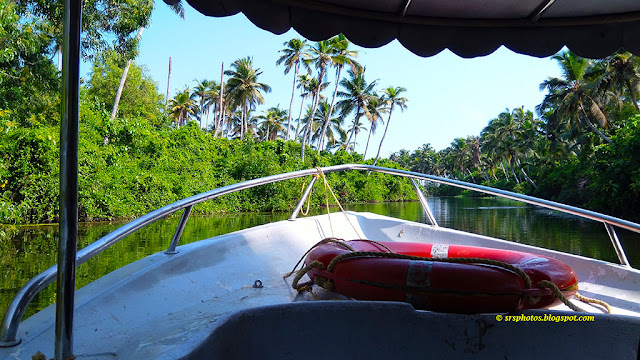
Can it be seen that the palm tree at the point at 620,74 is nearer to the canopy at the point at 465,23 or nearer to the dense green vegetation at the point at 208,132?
the dense green vegetation at the point at 208,132

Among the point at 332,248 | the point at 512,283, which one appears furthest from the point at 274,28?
the point at 512,283

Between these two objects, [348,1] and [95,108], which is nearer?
[348,1]

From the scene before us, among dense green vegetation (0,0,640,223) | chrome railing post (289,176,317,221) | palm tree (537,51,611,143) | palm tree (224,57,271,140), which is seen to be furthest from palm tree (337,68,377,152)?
chrome railing post (289,176,317,221)

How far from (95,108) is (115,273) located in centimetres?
1512

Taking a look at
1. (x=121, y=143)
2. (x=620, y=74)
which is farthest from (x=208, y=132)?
(x=620, y=74)

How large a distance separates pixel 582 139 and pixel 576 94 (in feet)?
8.96

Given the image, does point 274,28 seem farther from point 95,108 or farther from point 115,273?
point 95,108

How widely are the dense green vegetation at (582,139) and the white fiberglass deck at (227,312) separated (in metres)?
14.2

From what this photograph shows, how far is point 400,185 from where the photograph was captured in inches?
1526

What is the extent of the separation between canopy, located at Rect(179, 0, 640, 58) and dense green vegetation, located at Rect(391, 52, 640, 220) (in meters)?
12.9

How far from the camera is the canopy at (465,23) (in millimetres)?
2111

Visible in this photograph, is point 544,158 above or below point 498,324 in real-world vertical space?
above

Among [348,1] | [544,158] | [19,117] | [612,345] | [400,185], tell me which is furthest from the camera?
[400,185]

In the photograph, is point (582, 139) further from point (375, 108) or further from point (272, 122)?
point (272, 122)
